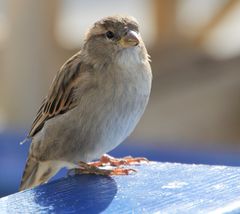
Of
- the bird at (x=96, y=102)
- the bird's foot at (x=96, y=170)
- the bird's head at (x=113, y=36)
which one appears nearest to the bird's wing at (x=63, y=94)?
the bird at (x=96, y=102)

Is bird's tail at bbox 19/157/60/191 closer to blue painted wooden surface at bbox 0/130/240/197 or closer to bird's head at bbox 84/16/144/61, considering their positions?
bird's head at bbox 84/16/144/61

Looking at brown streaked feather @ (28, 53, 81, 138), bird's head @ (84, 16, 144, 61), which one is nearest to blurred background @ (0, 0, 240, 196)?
brown streaked feather @ (28, 53, 81, 138)

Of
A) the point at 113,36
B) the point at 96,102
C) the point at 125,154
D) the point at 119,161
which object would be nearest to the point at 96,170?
the point at 119,161

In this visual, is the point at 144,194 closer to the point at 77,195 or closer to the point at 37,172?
the point at 77,195

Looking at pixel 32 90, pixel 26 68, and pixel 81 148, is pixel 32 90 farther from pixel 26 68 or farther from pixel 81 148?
pixel 81 148

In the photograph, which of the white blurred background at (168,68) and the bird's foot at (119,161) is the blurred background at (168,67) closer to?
the white blurred background at (168,68)

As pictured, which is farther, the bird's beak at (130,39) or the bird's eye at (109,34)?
the bird's eye at (109,34)
